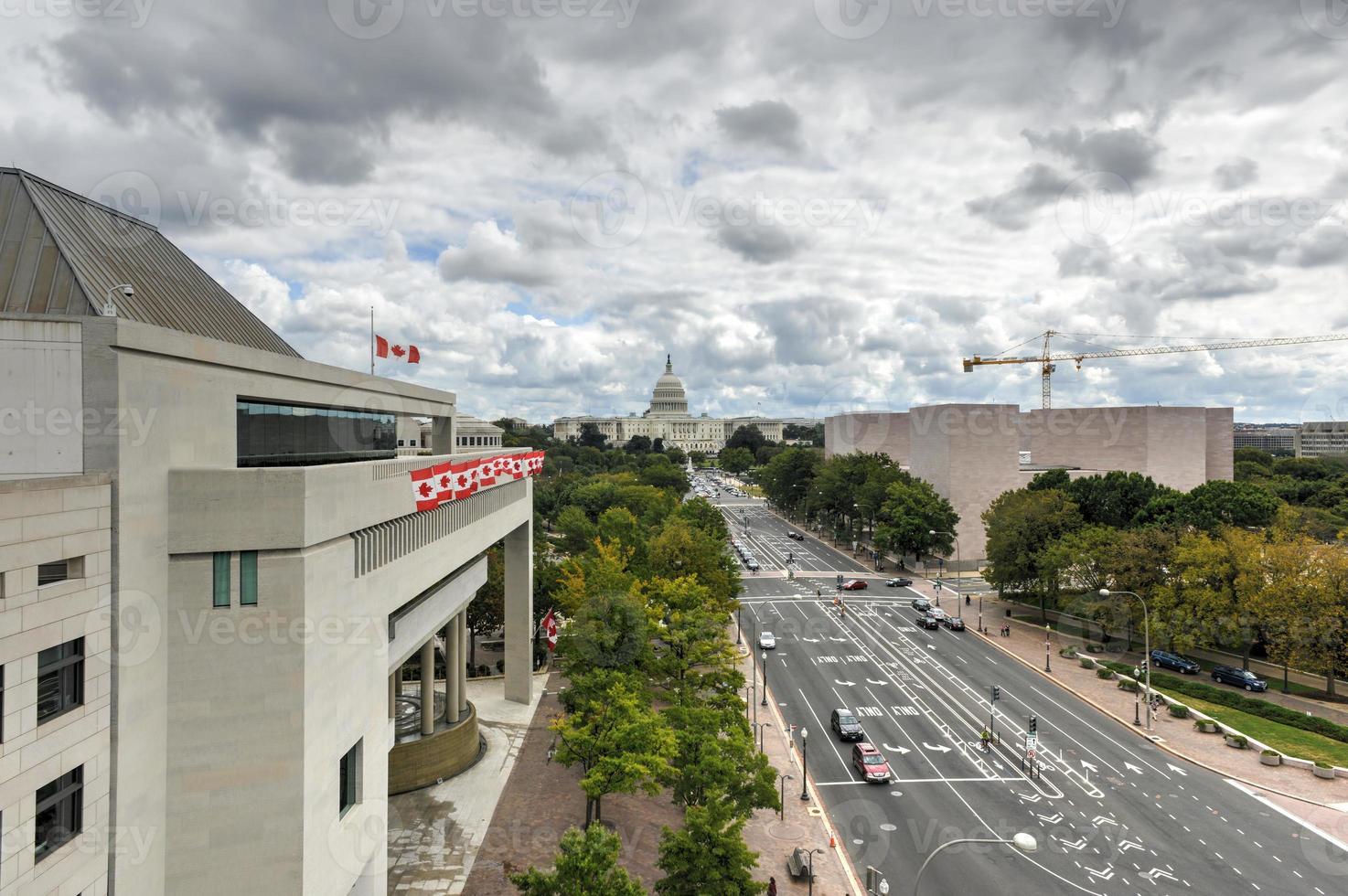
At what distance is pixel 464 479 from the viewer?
26.0 m

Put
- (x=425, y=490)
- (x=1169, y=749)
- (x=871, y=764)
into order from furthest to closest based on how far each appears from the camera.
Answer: (x=1169, y=749)
(x=871, y=764)
(x=425, y=490)

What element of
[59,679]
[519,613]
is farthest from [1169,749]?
[59,679]

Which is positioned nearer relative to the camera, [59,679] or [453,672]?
[59,679]

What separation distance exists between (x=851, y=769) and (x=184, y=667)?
26985mm

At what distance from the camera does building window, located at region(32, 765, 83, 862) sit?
40.7ft

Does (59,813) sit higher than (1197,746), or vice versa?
(59,813)

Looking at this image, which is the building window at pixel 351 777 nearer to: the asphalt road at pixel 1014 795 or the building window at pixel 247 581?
the building window at pixel 247 581

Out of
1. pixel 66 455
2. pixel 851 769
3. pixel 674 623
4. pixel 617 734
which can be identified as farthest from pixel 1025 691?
pixel 66 455

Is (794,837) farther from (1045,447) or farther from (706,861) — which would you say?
(1045,447)

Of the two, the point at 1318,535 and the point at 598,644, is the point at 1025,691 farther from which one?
the point at 1318,535

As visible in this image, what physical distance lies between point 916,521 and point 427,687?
55959 millimetres

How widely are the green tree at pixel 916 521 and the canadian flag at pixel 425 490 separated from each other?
5961cm

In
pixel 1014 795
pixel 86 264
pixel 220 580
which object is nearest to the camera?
pixel 220 580

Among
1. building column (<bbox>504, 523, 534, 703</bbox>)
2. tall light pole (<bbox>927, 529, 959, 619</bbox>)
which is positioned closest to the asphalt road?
tall light pole (<bbox>927, 529, 959, 619</bbox>)
